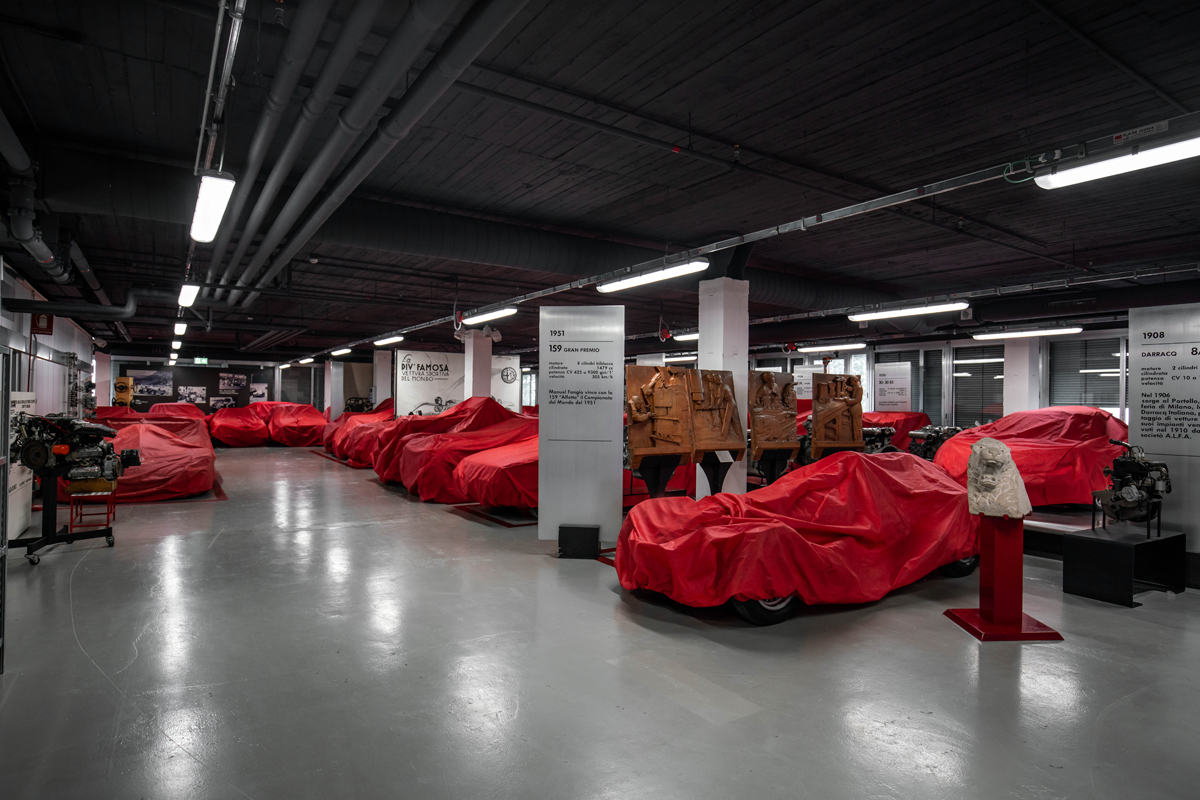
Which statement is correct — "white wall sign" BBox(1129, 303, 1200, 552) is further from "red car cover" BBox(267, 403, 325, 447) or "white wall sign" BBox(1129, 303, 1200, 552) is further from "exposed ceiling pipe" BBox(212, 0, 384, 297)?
"red car cover" BBox(267, 403, 325, 447)

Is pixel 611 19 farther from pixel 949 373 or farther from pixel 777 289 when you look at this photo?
pixel 949 373

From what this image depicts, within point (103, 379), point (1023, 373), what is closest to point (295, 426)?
point (103, 379)

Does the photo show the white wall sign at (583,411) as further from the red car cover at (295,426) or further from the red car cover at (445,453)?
the red car cover at (295,426)

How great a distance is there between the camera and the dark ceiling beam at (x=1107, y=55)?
356 cm

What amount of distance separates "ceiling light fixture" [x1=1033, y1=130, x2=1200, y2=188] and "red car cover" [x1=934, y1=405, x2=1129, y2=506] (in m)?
3.75

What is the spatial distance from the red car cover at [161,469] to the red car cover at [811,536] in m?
7.61

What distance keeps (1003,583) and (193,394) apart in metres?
31.0

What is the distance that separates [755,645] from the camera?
3816 mm

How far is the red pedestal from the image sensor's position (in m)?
4.01

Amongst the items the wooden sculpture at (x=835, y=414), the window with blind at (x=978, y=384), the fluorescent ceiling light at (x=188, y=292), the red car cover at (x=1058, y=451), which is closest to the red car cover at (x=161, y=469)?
the fluorescent ceiling light at (x=188, y=292)

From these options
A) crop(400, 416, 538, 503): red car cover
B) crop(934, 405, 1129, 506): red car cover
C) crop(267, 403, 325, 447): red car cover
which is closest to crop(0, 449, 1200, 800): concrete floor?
crop(934, 405, 1129, 506): red car cover

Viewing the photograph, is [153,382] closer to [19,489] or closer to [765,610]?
[19,489]

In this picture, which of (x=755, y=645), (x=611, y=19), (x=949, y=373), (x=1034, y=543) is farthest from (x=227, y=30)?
(x=949, y=373)

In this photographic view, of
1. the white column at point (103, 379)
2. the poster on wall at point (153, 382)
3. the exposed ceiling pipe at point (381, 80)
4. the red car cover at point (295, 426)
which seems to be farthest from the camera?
the poster on wall at point (153, 382)
